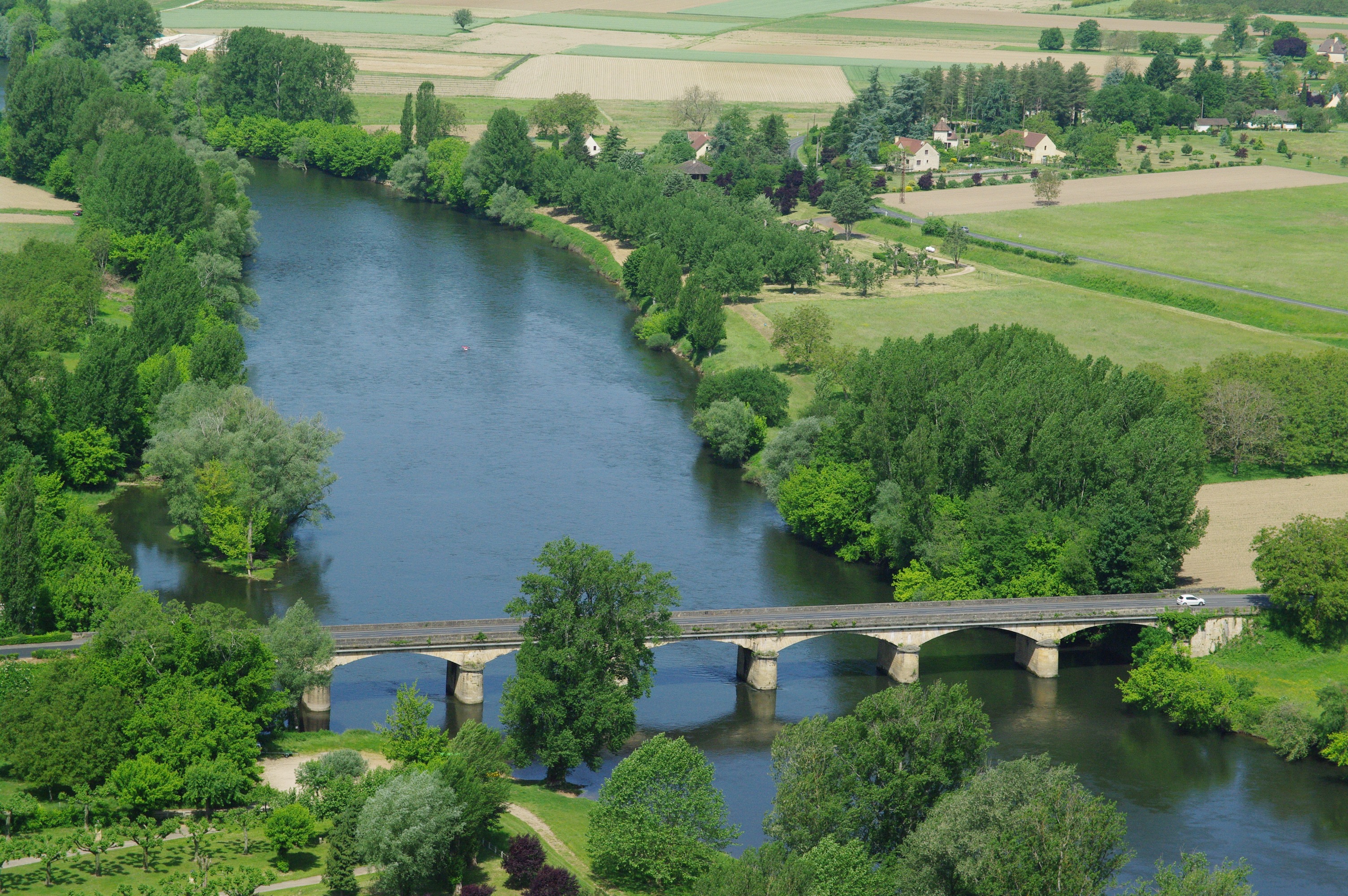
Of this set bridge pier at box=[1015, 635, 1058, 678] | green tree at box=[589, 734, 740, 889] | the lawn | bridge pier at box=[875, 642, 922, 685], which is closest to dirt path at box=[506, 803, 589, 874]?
green tree at box=[589, 734, 740, 889]

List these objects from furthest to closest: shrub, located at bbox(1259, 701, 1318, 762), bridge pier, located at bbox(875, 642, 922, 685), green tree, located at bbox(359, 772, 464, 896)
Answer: bridge pier, located at bbox(875, 642, 922, 685), shrub, located at bbox(1259, 701, 1318, 762), green tree, located at bbox(359, 772, 464, 896)

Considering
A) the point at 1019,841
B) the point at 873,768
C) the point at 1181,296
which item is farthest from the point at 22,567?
the point at 1181,296

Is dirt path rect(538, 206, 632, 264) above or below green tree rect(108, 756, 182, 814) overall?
above

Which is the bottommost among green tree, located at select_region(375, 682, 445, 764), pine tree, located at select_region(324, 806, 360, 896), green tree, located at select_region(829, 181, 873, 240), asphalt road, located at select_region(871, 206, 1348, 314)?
pine tree, located at select_region(324, 806, 360, 896)

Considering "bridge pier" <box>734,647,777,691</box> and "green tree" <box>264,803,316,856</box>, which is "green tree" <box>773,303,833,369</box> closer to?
"bridge pier" <box>734,647,777,691</box>

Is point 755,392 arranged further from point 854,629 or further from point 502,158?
point 502,158

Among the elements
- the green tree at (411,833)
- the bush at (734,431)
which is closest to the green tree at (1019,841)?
the green tree at (411,833)
